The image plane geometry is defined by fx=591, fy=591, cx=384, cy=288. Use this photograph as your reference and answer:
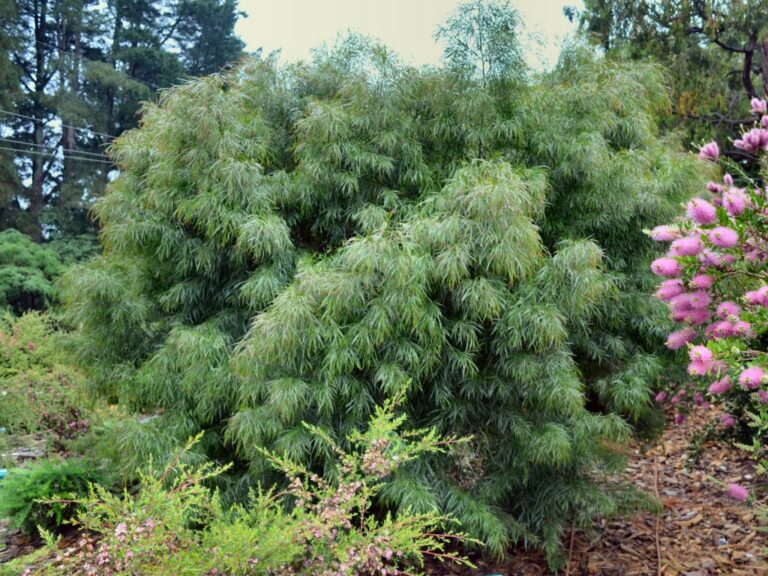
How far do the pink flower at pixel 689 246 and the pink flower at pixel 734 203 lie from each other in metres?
0.14

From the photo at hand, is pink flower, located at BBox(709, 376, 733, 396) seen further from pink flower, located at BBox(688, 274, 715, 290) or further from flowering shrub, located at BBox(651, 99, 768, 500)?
pink flower, located at BBox(688, 274, 715, 290)

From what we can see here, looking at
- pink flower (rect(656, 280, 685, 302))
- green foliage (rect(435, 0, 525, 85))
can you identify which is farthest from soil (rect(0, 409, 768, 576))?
green foliage (rect(435, 0, 525, 85))

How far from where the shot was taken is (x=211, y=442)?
9.56 feet

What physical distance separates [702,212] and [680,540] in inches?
77.7

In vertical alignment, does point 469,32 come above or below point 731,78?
below

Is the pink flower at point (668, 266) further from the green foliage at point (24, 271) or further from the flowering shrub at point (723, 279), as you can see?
the green foliage at point (24, 271)

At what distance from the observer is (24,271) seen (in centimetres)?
888

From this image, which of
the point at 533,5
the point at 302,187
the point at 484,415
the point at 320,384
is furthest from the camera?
the point at 533,5

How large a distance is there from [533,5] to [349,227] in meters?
1.58

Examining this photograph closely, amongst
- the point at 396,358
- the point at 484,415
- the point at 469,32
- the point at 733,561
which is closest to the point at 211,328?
the point at 396,358

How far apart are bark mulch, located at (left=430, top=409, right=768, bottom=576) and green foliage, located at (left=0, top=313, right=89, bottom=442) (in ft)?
9.63

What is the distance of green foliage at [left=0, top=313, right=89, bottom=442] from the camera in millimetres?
4535

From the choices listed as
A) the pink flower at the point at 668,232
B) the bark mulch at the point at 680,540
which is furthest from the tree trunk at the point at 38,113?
the pink flower at the point at 668,232

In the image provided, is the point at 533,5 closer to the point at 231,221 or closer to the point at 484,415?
the point at 231,221
